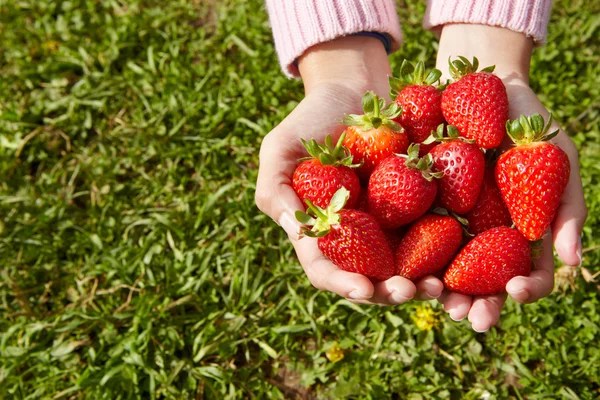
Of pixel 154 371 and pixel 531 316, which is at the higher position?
pixel 531 316

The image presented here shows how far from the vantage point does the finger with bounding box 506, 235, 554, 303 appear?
1.58 meters

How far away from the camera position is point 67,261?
274 centimetres

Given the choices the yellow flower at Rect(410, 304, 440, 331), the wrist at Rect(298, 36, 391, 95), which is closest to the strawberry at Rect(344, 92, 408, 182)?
the wrist at Rect(298, 36, 391, 95)

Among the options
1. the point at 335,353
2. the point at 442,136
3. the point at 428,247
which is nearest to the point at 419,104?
the point at 442,136

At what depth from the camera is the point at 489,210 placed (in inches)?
70.7

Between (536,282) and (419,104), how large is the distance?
0.64 meters

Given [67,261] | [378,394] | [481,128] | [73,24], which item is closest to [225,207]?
[67,261]

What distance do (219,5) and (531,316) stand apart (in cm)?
258

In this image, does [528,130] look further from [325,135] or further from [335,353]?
[335,353]

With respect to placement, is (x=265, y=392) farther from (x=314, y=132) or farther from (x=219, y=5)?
(x=219, y=5)

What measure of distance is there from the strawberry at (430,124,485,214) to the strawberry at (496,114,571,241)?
0.27 ft

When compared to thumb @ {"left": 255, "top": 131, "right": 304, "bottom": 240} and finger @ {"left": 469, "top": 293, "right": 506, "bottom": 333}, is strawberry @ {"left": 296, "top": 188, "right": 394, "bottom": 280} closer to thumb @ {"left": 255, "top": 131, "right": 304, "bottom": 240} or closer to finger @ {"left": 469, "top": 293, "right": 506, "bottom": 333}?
thumb @ {"left": 255, "top": 131, "right": 304, "bottom": 240}

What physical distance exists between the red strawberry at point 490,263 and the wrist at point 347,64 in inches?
34.2

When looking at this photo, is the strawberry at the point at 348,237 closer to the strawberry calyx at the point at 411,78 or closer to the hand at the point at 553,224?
the hand at the point at 553,224
